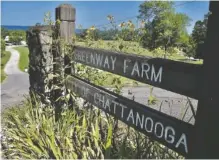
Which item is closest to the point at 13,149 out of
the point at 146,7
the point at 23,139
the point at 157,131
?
the point at 23,139

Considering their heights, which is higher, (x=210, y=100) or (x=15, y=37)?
(x=210, y=100)

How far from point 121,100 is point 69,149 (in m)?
0.74

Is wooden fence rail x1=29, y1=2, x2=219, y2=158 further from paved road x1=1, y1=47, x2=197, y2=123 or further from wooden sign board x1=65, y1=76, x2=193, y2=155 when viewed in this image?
paved road x1=1, y1=47, x2=197, y2=123

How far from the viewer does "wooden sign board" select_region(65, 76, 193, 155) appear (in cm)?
239

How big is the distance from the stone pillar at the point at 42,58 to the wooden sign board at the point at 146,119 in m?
1.05

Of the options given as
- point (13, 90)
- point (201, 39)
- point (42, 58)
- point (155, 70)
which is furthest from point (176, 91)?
point (13, 90)

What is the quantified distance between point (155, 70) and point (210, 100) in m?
0.65

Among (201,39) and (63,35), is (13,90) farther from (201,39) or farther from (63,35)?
(201,39)

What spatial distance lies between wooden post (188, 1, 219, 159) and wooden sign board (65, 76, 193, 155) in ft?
0.51

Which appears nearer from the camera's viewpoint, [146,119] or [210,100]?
[210,100]

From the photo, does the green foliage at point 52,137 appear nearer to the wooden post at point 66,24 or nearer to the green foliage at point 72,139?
the green foliage at point 72,139

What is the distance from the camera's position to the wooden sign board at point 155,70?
2.29m

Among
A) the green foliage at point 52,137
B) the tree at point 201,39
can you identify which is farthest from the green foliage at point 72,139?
the tree at point 201,39

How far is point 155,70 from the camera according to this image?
266 cm
